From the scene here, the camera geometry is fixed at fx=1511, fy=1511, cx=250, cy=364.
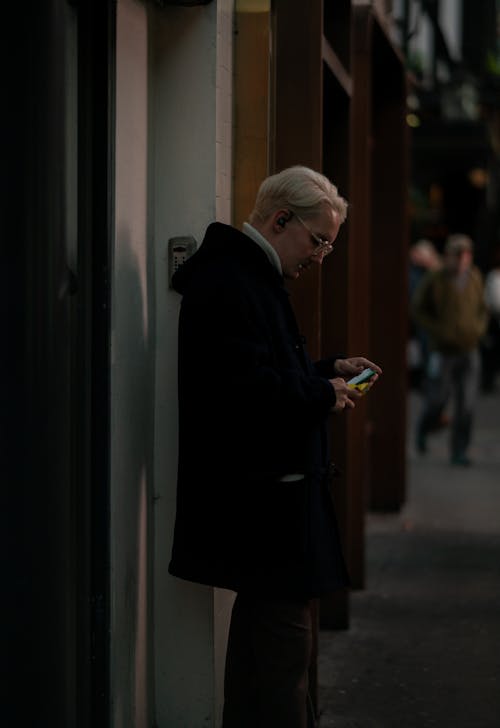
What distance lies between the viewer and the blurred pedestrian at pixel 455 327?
40.7 feet

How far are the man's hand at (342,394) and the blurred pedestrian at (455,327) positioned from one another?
8302 millimetres

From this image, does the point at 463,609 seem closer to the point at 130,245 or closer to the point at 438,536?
the point at 438,536

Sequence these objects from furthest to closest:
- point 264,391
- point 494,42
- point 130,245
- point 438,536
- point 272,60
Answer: point 494,42 < point 438,536 < point 272,60 < point 130,245 < point 264,391

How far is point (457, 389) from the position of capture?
41.4ft

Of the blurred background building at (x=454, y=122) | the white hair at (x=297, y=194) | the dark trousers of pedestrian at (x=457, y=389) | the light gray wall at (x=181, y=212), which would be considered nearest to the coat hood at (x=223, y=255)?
the white hair at (x=297, y=194)

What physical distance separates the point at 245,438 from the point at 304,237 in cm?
60

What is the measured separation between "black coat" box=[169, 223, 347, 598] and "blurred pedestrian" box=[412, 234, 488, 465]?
8.34m

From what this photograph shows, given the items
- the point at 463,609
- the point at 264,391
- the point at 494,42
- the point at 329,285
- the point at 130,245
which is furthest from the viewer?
the point at 494,42

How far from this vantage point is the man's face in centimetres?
420

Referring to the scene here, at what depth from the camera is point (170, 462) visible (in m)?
4.93

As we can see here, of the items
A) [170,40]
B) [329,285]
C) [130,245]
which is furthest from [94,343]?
[329,285]

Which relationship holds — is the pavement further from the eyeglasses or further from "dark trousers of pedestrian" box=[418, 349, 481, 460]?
the eyeglasses

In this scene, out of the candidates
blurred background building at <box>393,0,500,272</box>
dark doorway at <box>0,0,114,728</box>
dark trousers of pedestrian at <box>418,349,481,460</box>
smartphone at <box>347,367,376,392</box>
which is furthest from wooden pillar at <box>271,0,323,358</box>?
blurred background building at <box>393,0,500,272</box>

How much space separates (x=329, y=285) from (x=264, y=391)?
3060 millimetres
